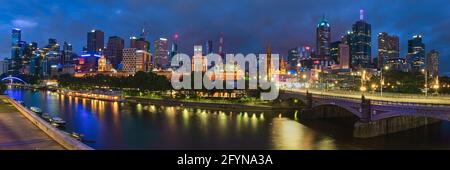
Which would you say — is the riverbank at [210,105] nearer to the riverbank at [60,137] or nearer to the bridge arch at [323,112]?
the bridge arch at [323,112]

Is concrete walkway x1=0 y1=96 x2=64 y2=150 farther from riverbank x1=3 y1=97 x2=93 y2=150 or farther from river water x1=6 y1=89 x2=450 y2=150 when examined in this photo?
river water x1=6 y1=89 x2=450 y2=150

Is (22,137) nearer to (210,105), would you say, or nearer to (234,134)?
(234,134)

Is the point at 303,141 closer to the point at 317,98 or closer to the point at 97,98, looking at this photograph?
the point at 317,98

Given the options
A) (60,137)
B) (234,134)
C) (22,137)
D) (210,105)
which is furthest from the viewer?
(210,105)

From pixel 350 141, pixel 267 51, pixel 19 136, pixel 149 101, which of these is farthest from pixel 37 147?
pixel 267 51

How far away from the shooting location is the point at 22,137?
32.5 metres

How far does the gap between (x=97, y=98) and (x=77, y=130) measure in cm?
7702

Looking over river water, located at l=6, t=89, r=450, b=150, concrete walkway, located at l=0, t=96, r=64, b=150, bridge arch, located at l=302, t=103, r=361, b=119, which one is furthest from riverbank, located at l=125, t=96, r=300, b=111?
concrete walkway, located at l=0, t=96, r=64, b=150

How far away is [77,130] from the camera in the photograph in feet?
189

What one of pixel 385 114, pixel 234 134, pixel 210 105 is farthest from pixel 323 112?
pixel 234 134

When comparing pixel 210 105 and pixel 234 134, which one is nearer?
pixel 234 134

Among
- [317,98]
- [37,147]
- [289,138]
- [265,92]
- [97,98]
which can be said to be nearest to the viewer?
[37,147]

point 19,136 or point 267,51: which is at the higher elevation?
point 267,51

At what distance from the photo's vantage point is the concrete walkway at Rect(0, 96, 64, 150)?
28547 mm
